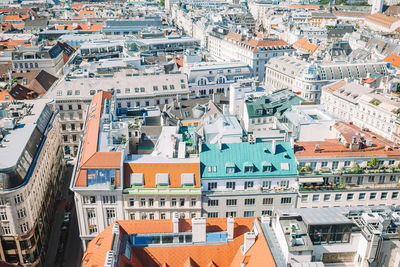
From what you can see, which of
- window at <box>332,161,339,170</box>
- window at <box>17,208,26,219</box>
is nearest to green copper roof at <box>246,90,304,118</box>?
window at <box>332,161,339,170</box>

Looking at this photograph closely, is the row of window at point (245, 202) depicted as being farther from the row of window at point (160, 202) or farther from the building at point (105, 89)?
the building at point (105, 89)

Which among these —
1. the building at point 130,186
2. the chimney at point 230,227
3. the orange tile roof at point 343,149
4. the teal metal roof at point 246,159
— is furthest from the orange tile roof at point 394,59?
the chimney at point 230,227

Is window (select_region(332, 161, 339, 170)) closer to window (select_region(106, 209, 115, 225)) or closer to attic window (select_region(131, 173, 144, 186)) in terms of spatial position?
attic window (select_region(131, 173, 144, 186))

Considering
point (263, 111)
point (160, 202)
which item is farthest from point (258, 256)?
point (263, 111)

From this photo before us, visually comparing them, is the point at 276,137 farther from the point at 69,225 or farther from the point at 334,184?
the point at 69,225

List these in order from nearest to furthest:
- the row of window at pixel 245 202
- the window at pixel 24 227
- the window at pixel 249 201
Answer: the window at pixel 24 227, the row of window at pixel 245 202, the window at pixel 249 201

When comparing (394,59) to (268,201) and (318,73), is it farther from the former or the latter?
(268,201)

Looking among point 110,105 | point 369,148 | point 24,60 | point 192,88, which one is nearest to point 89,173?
point 110,105
